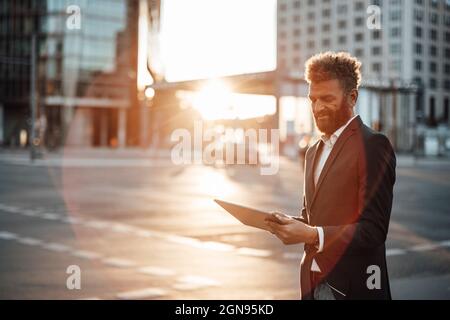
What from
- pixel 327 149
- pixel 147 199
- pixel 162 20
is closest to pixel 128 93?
pixel 147 199

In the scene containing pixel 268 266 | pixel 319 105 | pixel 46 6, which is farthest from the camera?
pixel 46 6

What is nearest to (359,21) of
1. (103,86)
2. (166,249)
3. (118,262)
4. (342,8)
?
(342,8)

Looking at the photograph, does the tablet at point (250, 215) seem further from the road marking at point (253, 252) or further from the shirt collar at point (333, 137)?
the road marking at point (253, 252)

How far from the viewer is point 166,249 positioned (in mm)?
9469

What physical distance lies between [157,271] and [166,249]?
1.62 metres

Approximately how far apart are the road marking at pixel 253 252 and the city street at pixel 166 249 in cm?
2

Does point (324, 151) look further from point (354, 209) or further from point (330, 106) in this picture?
point (354, 209)

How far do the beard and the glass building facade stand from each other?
68.2 m

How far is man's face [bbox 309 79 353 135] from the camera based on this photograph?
8.67 feet

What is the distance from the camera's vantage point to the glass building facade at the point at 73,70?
2837 inches

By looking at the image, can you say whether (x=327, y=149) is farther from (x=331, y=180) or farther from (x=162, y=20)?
(x=162, y=20)

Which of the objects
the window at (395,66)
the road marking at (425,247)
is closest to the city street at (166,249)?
the road marking at (425,247)

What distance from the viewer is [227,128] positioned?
47.5 m

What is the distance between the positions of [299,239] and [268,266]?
597 cm
